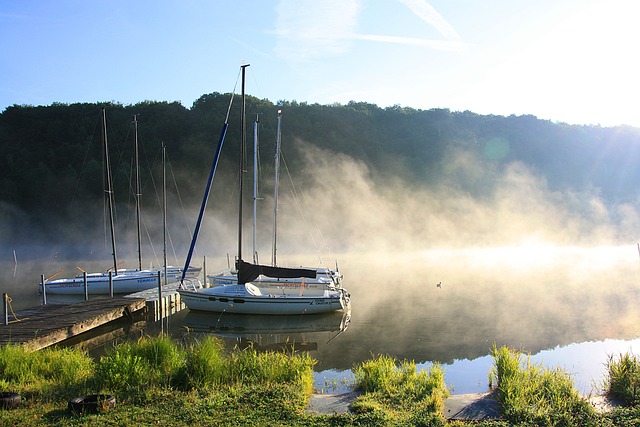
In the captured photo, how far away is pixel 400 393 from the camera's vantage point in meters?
8.96

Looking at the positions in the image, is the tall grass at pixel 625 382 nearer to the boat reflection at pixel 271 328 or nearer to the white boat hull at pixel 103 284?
the boat reflection at pixel 271 328

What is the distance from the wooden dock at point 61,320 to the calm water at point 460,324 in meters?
1.95

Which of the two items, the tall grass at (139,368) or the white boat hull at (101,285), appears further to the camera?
the white boat hull at (101,285)

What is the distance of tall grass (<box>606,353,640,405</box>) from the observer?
8672mm

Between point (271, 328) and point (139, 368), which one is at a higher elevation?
point (139, 368)

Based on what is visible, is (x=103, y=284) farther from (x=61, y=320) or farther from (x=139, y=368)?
(x=139, y=368)

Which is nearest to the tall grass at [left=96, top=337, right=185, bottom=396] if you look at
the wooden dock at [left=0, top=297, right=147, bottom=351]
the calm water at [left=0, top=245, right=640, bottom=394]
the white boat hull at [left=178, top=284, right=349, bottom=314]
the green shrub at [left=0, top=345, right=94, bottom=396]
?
the green shrub at [left=0, top=345, right=94, bottom=396]

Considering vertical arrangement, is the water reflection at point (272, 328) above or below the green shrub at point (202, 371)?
below

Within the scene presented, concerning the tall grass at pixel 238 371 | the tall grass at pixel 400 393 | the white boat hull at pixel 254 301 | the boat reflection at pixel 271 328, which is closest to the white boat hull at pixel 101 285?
the boat reflection at pixel 271 328

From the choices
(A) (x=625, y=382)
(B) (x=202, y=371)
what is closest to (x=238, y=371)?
(B) (x=202, y=371)

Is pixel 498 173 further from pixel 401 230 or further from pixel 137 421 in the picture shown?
pixel 137 421

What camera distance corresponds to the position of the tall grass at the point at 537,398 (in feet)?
24.9

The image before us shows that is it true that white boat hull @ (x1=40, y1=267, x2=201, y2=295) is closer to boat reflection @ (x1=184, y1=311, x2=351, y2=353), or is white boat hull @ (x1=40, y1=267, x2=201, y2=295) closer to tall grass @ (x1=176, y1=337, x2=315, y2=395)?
boat reflection @ (x1=184, y1=311, x2=351, y2=353)

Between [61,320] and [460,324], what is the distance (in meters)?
13.4
